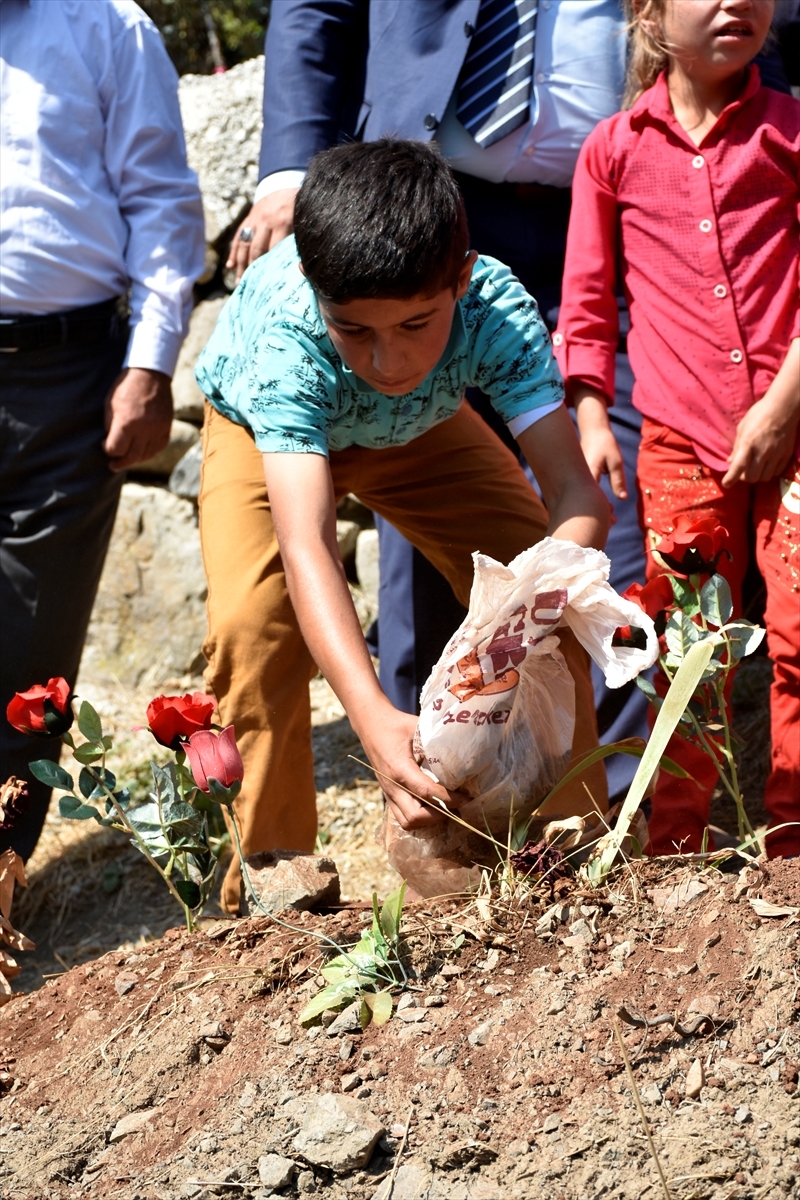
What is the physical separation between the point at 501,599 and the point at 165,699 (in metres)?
0.52

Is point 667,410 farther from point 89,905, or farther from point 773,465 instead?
point 89,905

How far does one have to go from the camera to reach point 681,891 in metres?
1.65

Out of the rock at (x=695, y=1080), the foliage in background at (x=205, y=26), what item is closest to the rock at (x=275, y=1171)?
the rock at (x=695, y=1080)

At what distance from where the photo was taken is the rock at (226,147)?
14.3ft

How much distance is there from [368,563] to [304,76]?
1.88m

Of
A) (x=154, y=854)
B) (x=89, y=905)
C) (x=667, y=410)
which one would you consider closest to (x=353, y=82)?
(x=667, y=410)

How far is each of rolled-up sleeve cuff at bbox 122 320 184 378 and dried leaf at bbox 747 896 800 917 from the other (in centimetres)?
194

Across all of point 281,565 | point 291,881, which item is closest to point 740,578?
point 281,565

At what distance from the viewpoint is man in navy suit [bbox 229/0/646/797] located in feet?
8.64

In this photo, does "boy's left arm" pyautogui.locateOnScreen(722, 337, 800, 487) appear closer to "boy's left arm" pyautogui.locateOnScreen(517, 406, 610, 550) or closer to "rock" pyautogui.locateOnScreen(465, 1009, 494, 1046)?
"boy's left arm" pyautogui.locateOnScreen(517, 406, 610, 550)

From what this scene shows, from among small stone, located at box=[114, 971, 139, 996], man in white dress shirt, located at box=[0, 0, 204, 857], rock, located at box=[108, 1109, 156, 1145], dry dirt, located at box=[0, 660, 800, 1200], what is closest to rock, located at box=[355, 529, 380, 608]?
man in white dress shirt, located at box=[0, 0, 204, 857]

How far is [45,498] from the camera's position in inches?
116

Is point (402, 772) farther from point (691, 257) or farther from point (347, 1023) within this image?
point (691, 257)

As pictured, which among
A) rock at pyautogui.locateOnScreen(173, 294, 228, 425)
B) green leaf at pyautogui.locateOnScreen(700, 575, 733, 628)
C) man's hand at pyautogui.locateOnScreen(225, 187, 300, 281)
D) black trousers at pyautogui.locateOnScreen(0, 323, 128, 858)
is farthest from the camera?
rock at pyautogui.locateOnScreen(173, 294, 228, 425)
